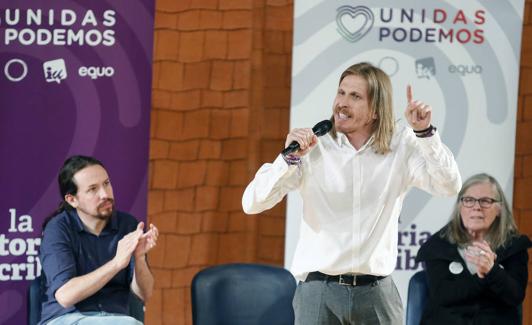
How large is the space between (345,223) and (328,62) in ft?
6.12

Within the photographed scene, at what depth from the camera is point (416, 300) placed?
4.36m

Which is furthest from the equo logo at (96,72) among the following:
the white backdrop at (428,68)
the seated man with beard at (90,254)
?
the white backdrop at (428,68)

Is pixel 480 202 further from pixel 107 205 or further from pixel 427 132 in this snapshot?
pixel 107 205

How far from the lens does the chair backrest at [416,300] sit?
4352 millimetres

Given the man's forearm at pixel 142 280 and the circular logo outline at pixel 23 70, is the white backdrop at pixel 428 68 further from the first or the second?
the circular logo outline at pixel 23 70

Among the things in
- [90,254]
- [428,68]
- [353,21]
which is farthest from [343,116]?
[428,68]

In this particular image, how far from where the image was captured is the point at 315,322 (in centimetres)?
324

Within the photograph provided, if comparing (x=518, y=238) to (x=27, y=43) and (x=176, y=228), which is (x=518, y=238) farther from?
(x=27, y=43)

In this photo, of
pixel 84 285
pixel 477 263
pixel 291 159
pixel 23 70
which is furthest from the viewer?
pixel 23 70

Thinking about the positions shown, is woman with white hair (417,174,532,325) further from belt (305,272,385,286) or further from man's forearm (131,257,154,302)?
man's forearm (131,257,154,302)

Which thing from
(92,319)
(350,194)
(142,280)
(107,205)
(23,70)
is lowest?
(92,319)

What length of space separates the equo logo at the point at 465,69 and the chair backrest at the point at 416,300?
136 centimetres

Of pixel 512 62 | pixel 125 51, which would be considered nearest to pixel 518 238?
pixel 512 62

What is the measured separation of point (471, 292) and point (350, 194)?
1262 millimetres
